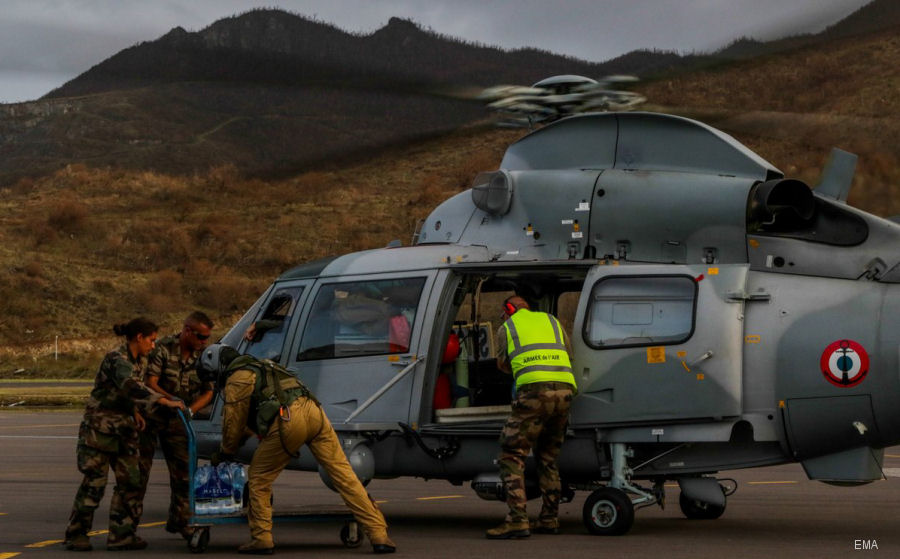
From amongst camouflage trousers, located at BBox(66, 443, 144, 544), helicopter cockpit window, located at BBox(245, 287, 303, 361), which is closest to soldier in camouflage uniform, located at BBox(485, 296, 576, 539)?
helicopter cockpit window, located at BBox(245, 287, 303, 361)

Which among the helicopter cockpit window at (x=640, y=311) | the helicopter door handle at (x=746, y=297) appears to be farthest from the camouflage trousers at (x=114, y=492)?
the helicopter door handle at (x=746, y=297)

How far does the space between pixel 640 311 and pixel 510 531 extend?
7.53 ft

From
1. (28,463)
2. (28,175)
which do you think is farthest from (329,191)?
(28,463)

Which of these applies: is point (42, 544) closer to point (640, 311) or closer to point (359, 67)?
point (359, 67)

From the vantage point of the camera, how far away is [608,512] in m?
11.2

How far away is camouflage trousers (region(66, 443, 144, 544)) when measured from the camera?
10.5 m

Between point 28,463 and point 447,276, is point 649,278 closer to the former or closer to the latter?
point 447,276

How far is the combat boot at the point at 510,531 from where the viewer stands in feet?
36.0

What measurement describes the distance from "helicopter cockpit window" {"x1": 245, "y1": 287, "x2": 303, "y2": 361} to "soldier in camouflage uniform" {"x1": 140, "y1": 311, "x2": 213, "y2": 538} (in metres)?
1.56

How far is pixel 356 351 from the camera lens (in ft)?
40.5

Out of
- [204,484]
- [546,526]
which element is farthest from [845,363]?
[204,484]

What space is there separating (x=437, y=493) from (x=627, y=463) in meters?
4.98

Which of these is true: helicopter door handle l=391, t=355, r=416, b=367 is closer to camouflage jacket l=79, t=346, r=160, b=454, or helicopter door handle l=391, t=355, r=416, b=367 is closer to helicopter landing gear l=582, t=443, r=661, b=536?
helicopter landing gear l=582, t=443, r=661, b=536

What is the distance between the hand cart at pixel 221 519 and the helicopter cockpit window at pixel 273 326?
2196mm
